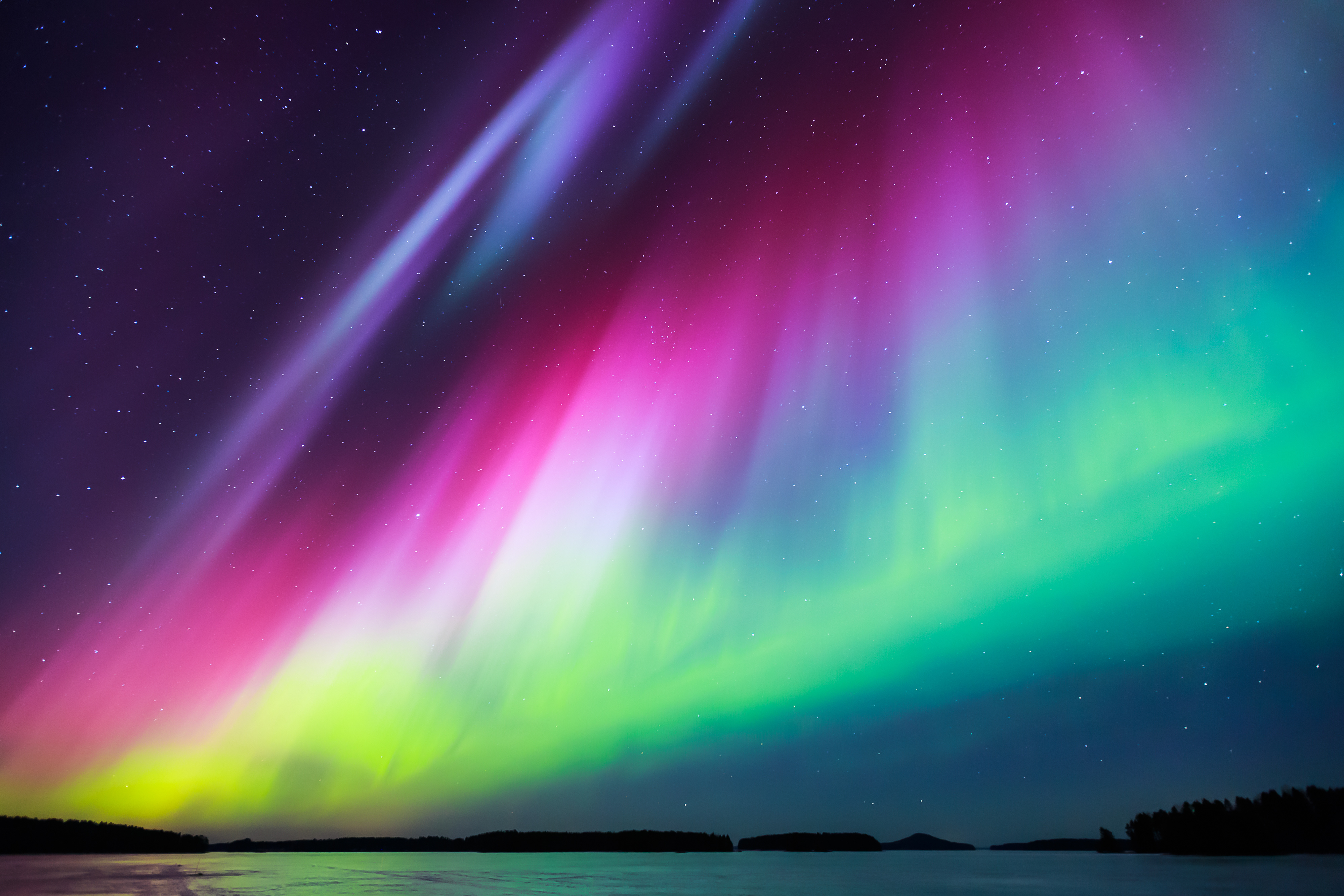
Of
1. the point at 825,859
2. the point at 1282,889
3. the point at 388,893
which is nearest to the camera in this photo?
the point at 388,893

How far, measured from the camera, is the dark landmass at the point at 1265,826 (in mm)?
81562

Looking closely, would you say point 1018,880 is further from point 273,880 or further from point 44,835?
point 44,835

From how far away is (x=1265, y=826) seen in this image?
276 ft

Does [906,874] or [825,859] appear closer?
[906,874]

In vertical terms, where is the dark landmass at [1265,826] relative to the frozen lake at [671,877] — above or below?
above

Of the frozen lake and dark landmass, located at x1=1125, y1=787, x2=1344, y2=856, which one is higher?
dark landmass, located at x1=1125, y1=787, x2=1344, y2=856

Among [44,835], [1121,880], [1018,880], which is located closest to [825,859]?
[1018,880]

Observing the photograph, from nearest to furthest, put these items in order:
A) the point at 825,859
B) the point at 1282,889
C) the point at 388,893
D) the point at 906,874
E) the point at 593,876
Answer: the point at 388,893 → the point at 1282,889 → the point at 593,876 → the point at 906,874 → the point at 825,859

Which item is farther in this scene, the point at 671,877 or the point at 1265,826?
the point at 1265,826

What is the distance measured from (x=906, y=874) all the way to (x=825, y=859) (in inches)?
2031

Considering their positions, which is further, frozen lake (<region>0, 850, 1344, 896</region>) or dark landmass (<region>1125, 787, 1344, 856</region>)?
dark landmass (<region>1125, 787, 1344, 856</region>)

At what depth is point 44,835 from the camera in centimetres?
9700

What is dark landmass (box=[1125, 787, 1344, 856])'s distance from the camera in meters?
81.6

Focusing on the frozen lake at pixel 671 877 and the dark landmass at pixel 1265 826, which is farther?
the dark landmass at pixel 1265 826
